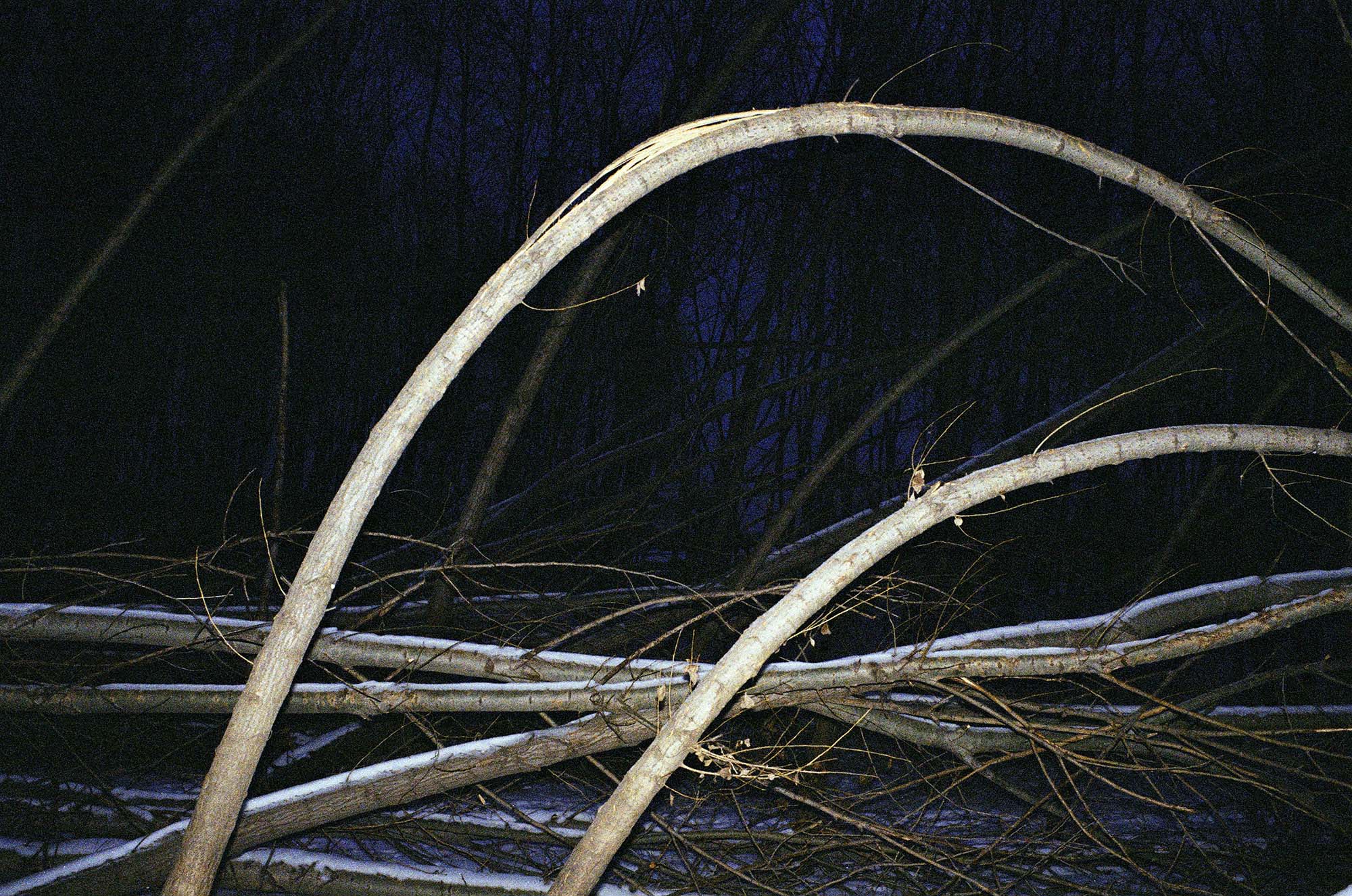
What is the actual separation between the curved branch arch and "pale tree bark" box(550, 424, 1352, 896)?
52 centimetres

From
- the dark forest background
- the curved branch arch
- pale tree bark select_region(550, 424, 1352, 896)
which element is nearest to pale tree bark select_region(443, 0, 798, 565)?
the dark forest background

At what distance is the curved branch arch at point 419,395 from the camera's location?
1.28 metres

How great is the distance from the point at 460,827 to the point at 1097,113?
738 centimetres

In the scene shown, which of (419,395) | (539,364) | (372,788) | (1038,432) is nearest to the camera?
(419,395)

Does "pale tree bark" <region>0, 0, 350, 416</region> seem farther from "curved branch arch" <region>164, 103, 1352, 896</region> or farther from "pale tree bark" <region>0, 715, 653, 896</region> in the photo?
"curved branch arch" <region>164, 103, 1352, 896</region>

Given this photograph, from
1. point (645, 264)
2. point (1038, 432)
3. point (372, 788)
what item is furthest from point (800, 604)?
point (645, 264)

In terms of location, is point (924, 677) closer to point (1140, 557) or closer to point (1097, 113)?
point (1140, 557)

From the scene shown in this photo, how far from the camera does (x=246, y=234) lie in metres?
8.77

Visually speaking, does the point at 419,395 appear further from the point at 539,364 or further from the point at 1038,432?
the point at 1038,432

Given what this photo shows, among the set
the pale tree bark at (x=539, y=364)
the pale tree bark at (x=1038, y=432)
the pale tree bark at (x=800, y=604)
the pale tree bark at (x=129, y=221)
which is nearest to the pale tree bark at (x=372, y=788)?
the pale tree bark at (x=800, y=604)

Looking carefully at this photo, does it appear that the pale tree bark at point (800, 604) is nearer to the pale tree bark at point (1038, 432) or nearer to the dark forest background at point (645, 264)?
the pale tree bark at point (1038, 432)

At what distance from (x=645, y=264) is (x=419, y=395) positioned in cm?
616

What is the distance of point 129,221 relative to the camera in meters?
3.14

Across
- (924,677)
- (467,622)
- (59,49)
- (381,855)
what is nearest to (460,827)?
(381,855)
